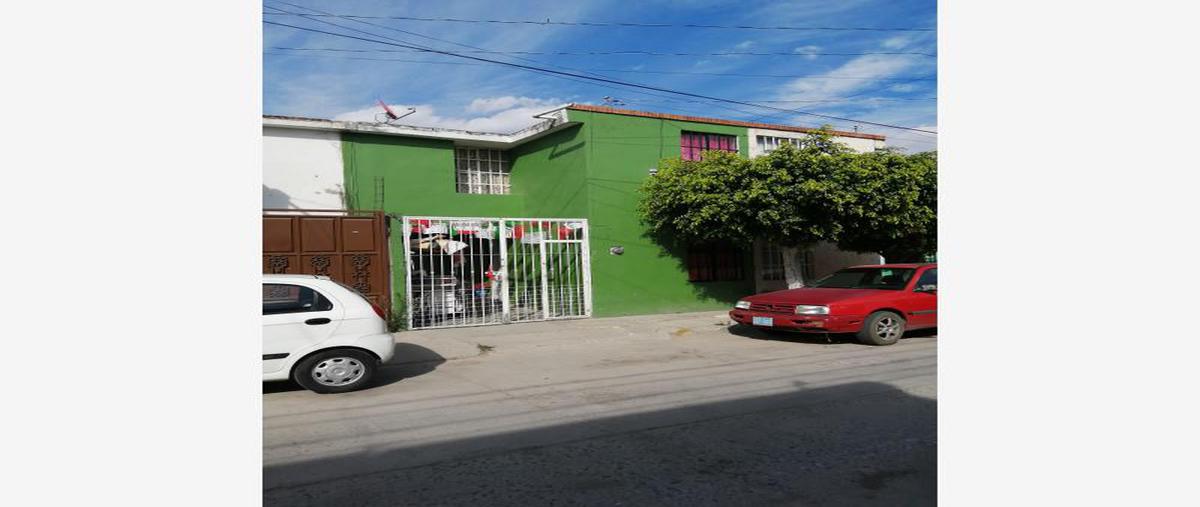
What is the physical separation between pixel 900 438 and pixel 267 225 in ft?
33.7

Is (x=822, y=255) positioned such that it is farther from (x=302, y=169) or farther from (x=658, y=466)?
(x=658, y=466)

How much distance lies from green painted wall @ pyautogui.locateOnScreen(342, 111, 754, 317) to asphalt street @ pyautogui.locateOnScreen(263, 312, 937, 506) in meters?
6.01

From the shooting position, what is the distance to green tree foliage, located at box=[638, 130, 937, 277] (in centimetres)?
1381

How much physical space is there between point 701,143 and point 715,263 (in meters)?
2.89

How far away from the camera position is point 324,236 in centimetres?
1244

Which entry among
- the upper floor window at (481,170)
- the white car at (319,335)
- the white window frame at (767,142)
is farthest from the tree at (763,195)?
the white car at (319,335)

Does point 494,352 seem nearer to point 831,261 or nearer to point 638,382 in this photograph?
point 638,382

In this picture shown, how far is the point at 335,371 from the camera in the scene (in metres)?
7.24

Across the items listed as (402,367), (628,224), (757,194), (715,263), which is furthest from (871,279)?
(402,367)

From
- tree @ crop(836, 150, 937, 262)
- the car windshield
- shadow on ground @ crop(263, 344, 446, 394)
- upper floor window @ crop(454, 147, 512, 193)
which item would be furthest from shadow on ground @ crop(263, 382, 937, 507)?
upper floor window @ crop(454, 147, 512, 193)

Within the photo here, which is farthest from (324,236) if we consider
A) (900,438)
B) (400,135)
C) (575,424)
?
(900,438)

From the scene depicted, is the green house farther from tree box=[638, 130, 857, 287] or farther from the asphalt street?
the asphalt street

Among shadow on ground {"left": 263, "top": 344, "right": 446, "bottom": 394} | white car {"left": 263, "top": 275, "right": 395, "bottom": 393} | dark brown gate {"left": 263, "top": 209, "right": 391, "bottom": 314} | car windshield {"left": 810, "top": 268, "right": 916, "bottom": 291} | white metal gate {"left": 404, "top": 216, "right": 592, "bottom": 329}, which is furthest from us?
white metal gate {"left": 404, "top": 216, "right": 592, "bottom": 329}

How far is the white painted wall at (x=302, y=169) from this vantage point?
46.2 feet
